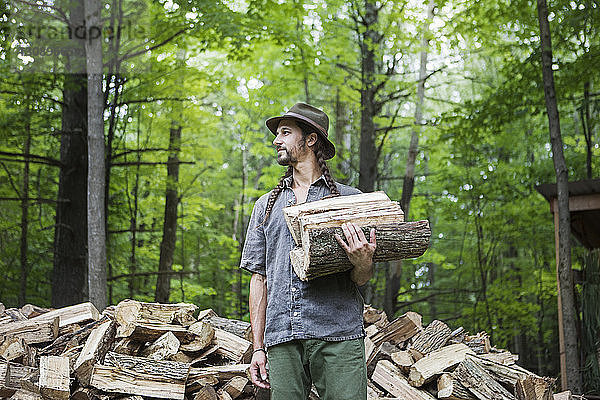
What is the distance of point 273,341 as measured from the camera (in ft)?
8.48

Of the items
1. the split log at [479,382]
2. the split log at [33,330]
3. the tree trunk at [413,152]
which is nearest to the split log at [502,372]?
the split log at [479,382]

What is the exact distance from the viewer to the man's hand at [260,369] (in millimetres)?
2740

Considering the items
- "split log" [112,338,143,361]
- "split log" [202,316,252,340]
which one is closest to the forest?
"split log" [202,316,252,340]

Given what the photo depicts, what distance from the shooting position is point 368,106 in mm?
10688

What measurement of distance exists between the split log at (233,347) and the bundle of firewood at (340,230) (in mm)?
2199

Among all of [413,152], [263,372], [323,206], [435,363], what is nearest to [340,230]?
[323,206]

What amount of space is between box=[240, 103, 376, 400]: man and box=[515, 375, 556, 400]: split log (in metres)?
2.38

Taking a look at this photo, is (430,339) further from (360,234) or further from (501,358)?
(360,234)

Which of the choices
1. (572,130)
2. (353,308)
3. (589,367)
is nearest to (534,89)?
(589,367)

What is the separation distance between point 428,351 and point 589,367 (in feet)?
12.1

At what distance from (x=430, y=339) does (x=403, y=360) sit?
1.53ft

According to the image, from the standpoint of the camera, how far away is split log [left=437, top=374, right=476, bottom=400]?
13.9 feet

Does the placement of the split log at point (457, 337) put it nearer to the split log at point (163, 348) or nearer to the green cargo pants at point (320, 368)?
the split log at point (163, 348)

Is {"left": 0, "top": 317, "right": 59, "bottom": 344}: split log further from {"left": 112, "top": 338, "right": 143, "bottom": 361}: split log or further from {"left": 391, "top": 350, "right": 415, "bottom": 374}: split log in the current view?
{"left": 391, "top": 350, "right": 415, "bottom": 374}: split log
